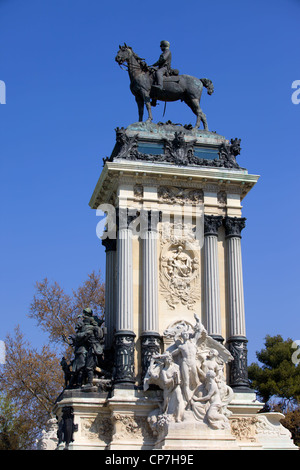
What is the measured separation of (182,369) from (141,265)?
3.76 metres

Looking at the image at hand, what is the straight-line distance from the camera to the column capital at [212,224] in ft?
78.5

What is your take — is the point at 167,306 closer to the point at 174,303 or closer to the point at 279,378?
the point at 174,303

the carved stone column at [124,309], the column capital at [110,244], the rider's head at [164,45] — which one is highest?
the rider's head at [164,45]

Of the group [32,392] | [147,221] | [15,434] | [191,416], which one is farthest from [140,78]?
[15,434]

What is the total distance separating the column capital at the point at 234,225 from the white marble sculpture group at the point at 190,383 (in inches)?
142

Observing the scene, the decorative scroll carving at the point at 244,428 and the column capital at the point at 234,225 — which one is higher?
the column capital at the point at 234,225

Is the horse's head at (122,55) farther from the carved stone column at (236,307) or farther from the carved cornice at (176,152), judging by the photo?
the carved stone column at (236,307)

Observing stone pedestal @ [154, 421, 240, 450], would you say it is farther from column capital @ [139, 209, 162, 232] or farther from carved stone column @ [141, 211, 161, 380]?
column capital @ [139, 209, 162, 232]

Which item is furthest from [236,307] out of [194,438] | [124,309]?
[194,438]

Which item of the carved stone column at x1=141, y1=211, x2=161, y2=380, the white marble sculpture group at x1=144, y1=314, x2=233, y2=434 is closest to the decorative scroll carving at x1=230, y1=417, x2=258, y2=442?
the white marble sculpture group at x1=144, y1=314, x2=233, y2=434

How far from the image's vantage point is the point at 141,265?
23297 mm

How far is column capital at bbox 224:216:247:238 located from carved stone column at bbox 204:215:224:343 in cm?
25

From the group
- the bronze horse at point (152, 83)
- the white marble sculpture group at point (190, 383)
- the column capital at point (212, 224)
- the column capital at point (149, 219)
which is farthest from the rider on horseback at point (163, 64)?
the white marble sculpture group at point (190, 383)
